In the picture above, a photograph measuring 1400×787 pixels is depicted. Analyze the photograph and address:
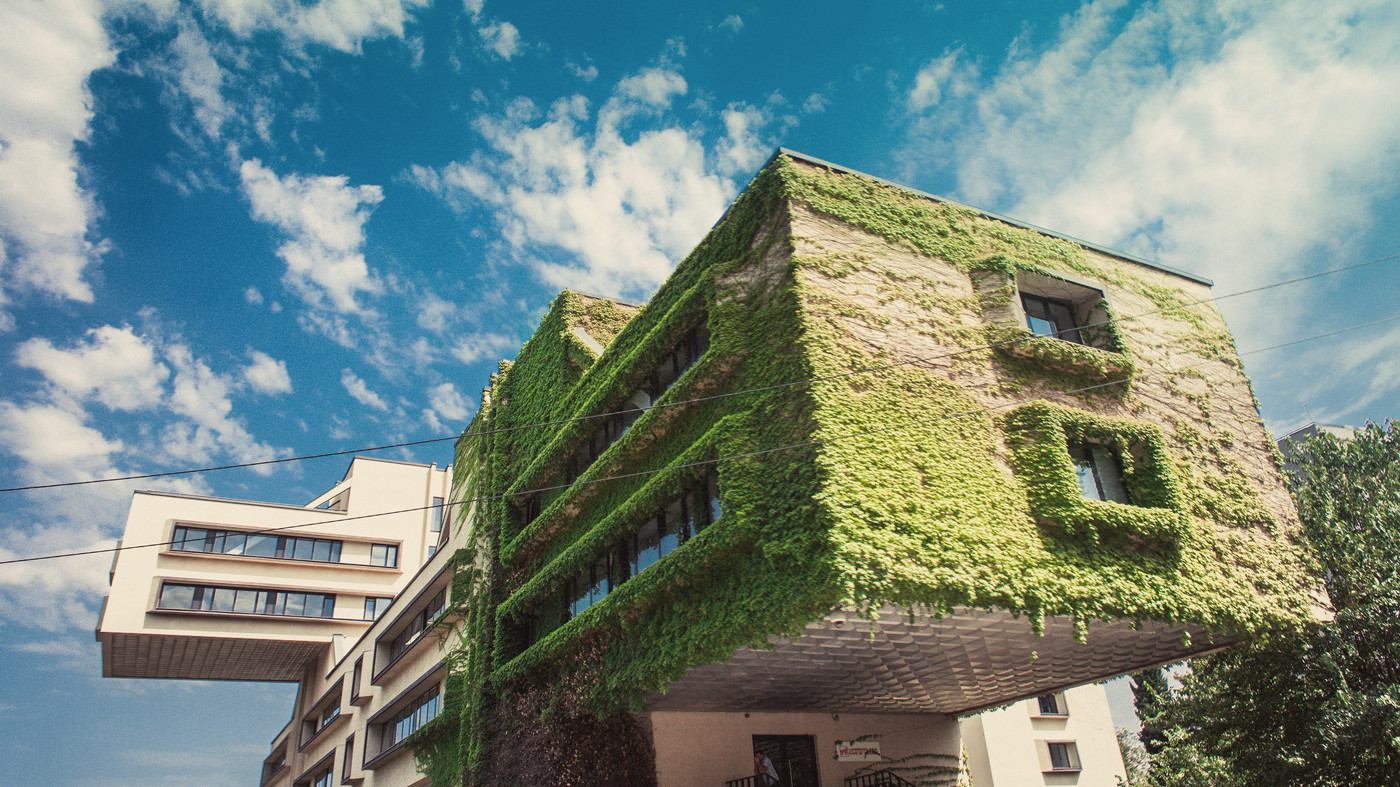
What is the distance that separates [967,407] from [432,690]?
797 inches

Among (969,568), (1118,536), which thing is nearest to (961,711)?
(1118,536)

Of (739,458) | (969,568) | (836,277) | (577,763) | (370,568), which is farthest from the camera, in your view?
(370,568)

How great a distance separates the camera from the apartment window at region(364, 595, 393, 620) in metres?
44.0

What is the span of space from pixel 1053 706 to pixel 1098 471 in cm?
1556

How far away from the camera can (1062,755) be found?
2836cm

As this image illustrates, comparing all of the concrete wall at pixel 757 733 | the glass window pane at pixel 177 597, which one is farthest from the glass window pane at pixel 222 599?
the concrete wall at pixel 757 733

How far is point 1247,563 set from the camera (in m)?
17.4

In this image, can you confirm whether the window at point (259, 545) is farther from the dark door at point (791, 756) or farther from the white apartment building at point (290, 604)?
the dark door at point (791, 756)

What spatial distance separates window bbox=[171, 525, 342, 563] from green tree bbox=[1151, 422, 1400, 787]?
38.7 m

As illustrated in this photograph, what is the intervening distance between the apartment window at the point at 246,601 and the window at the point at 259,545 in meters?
1.77

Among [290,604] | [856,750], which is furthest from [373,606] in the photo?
[856,750]

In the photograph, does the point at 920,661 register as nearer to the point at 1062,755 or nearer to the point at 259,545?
the point at 1062,755

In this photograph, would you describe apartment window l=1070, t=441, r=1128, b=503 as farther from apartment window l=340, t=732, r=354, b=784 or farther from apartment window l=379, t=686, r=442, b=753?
apartment window l=340, t=732, r=354, b=784

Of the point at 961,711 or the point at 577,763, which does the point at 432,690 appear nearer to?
the point at 577,763
